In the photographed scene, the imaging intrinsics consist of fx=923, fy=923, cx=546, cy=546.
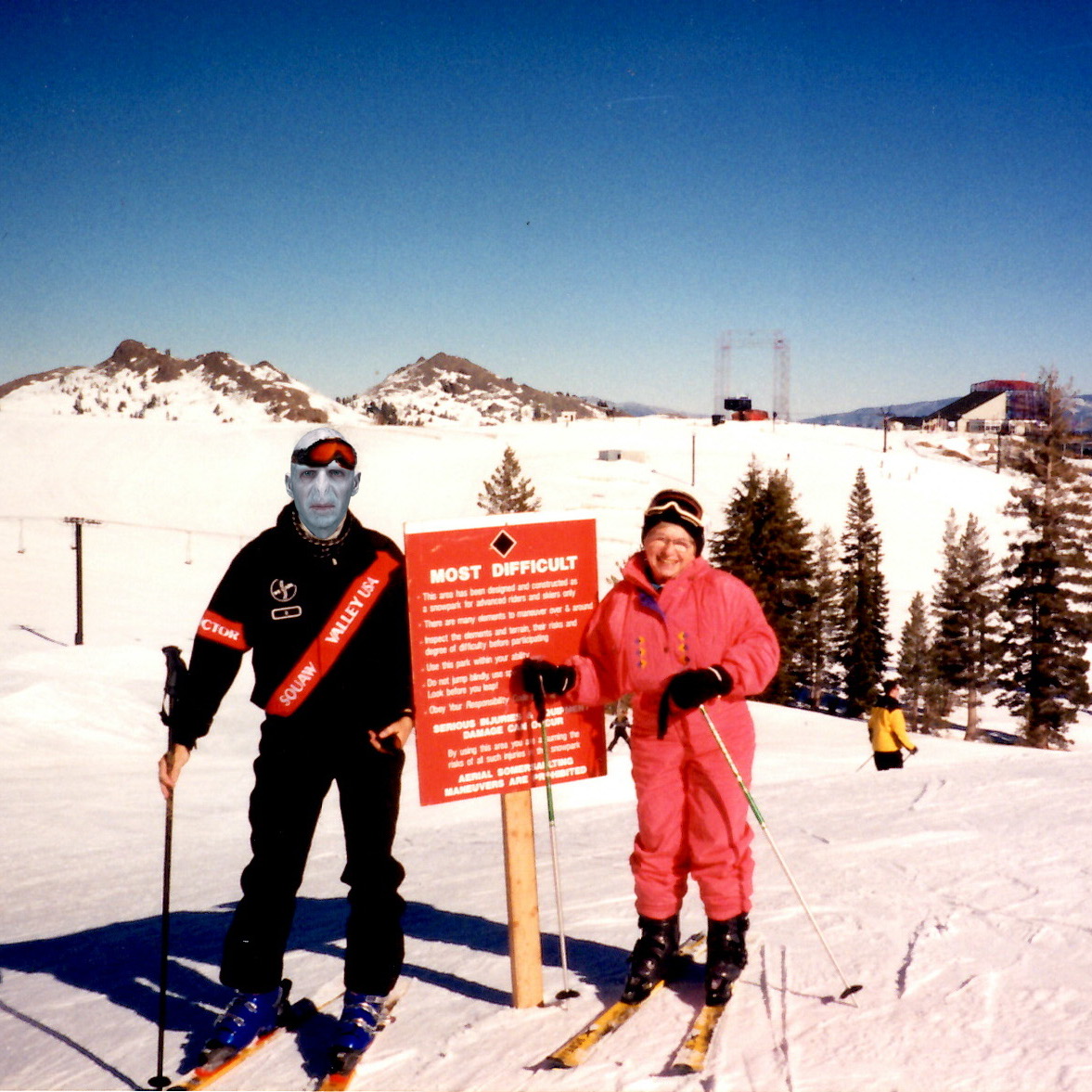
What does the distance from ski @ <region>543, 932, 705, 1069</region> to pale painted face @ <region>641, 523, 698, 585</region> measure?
5.50ft

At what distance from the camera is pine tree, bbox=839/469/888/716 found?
44562 mm

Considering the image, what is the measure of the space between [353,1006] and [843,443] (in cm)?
9260

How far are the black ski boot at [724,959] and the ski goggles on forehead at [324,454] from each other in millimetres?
2325

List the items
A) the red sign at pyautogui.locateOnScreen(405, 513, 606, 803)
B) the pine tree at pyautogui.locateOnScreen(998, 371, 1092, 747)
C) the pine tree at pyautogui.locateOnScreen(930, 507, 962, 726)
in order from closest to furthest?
1. the red sign at pyautogui.locateOnScreen(405, 513, 606, 803)
2. the pine tree at pyautogui.locateOnScreen(998, 371, 1092, 747)
3. the pine tree at pyautogui.locateOnScreen(930, 507, 962, 726)

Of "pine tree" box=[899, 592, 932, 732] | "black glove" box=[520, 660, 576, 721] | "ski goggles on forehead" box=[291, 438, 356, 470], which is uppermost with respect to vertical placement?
"ski goggles on forehead" box=[291, 438, 356, 470]

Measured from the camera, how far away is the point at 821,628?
4656 centimetres

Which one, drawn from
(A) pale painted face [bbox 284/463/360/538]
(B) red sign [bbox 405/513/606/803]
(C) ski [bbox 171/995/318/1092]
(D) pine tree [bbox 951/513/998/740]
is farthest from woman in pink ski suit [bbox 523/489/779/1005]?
(D) pine tree [bbox 951/513/998/740]

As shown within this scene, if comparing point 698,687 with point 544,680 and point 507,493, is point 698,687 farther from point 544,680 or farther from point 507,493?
point 507,493

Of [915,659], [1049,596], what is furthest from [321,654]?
[915,659]

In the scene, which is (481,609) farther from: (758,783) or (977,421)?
(977,421)

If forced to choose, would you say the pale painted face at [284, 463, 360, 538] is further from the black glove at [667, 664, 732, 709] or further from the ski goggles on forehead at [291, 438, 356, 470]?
the black glove at [667, 664, 732, 709]

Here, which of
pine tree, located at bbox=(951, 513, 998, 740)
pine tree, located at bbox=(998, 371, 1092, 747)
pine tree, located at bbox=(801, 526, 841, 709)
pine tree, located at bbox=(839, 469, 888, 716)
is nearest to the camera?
pine tree, located at bbox=(998, 371, 1092, 747)

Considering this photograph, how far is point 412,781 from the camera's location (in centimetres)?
→ 1197

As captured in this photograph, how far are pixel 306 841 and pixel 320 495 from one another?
1.32 m
